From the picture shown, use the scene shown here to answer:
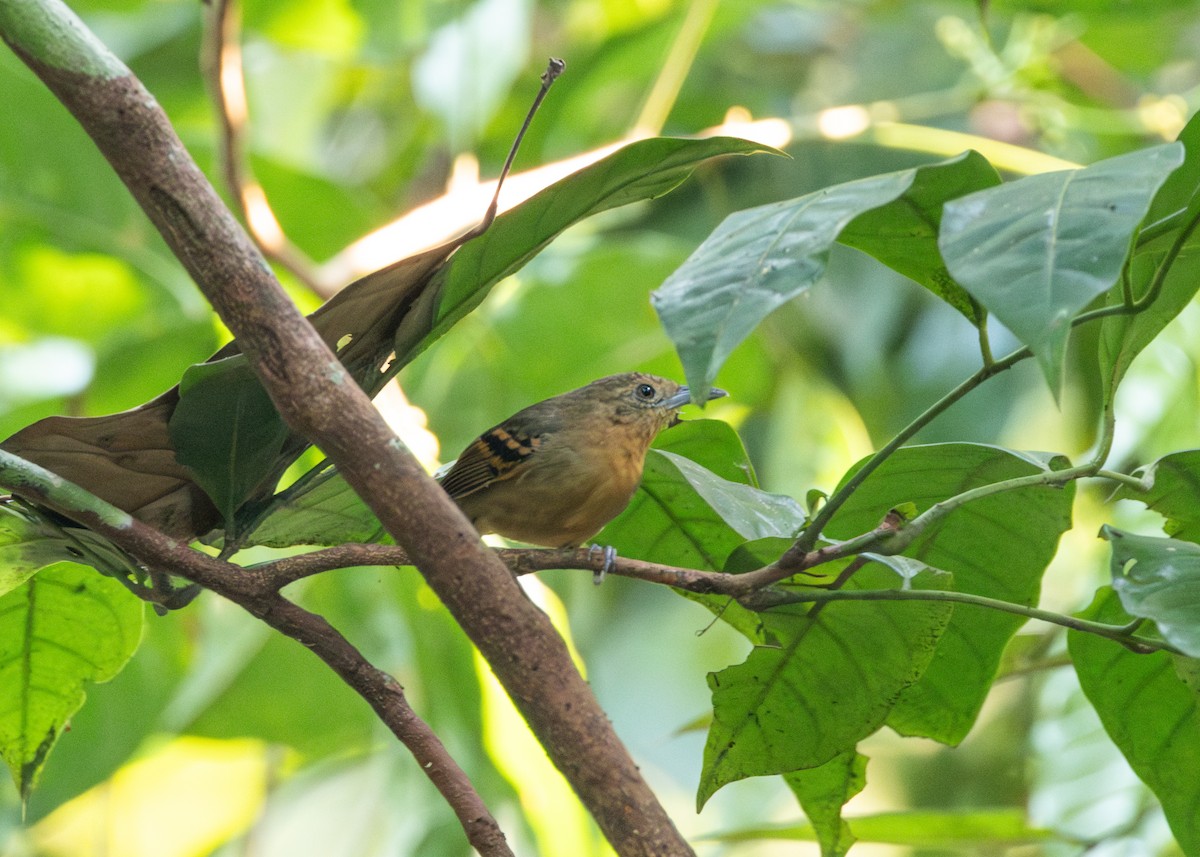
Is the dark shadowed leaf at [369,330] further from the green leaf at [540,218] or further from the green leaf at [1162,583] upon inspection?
the green leaf at [1162,583]

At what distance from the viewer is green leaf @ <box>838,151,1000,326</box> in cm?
70

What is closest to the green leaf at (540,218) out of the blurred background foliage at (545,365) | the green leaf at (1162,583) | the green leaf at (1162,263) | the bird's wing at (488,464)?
the green leaf at (1162,263)

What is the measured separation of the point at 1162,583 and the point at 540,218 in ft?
1.50

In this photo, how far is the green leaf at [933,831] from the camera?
1.23 metres

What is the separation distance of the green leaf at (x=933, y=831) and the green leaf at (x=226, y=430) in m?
0.71

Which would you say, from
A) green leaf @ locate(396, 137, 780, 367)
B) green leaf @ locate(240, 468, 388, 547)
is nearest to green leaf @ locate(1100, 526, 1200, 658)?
green leaf @ locate(396, 137, 780, 367)

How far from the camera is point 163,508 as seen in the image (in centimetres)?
85

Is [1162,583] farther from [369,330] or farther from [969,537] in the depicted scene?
[369,330]

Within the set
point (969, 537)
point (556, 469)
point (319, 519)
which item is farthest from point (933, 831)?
point (319, 519)

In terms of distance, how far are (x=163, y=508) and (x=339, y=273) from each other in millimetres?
1108

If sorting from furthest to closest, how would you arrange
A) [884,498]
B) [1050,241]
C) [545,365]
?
[545,365] < [884,498] < [1050,241]

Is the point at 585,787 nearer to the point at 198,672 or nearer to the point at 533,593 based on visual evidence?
the point at 533,593

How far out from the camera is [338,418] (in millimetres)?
648

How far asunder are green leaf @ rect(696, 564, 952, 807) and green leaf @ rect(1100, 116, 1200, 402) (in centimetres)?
23
